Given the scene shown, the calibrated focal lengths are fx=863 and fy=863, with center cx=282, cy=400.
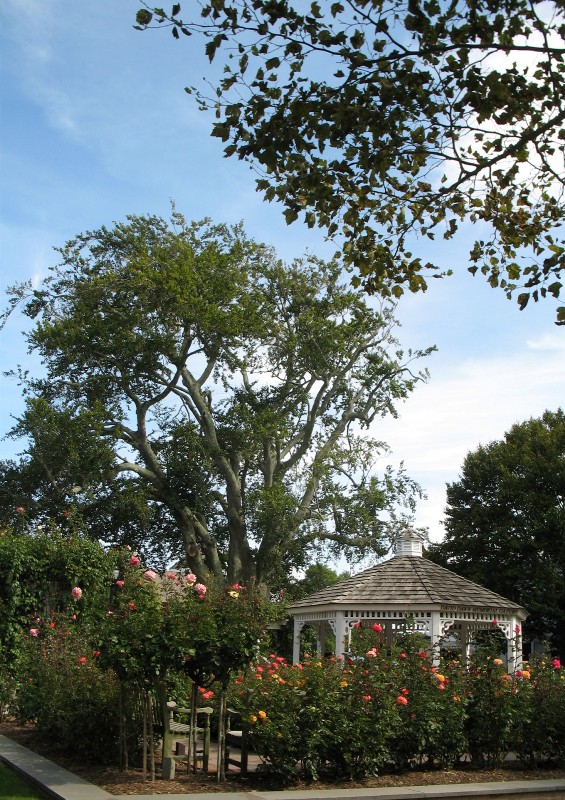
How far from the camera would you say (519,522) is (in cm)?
3547

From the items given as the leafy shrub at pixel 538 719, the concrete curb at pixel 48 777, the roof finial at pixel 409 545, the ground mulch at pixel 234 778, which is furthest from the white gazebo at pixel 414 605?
the concrete curb at pixel 48 777

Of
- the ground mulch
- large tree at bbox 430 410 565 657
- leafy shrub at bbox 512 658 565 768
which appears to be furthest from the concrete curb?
large tree at bbox 430 410 565 657

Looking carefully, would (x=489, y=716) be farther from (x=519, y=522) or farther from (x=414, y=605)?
(x=519, y=522)

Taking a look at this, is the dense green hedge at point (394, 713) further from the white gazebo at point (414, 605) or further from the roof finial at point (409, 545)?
the roof finial at point (409, 545)

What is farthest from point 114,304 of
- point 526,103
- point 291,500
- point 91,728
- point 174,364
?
point 526,103

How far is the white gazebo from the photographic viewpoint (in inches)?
662

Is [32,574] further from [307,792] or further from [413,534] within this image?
[413,534]

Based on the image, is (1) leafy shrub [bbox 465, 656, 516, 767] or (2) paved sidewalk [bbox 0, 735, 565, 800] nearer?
(2) paved sidewalk [bbox 0, 735, 565, 800]

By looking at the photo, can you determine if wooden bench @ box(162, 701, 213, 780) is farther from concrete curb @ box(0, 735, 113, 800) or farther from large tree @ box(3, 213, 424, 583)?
large tree @ box(3, 213, 424, 583)

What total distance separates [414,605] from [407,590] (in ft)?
2.21

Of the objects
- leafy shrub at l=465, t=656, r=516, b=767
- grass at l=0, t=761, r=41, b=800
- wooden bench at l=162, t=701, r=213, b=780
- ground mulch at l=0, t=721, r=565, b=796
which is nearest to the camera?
grass at l=0, t=761, r=41, b=800

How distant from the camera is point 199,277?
1169 inches

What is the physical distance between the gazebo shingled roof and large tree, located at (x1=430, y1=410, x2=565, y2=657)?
16.0 m

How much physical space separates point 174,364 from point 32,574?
15793 millimetres
